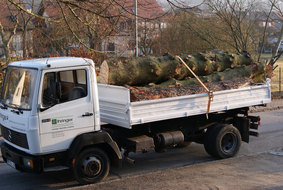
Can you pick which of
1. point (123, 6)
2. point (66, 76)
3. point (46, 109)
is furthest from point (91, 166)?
point (123, 6)

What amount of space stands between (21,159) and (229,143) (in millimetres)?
4537

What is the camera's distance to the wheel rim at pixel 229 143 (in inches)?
325

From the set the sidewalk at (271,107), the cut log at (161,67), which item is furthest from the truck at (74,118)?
the sidewalk at (271,107)

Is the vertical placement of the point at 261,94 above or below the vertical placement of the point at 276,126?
above

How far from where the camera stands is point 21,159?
621 centimetres

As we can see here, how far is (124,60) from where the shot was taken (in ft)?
26.8

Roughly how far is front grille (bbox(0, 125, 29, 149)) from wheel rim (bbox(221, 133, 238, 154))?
4289 mm

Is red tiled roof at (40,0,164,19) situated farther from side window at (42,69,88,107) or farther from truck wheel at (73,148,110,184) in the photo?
truck wheel at (73,148,110,184)

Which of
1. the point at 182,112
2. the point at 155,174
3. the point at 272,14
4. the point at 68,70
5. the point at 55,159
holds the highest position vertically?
the point at 272,14

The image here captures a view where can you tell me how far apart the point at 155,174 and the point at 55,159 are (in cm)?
200

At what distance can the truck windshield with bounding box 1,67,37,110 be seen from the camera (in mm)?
6145

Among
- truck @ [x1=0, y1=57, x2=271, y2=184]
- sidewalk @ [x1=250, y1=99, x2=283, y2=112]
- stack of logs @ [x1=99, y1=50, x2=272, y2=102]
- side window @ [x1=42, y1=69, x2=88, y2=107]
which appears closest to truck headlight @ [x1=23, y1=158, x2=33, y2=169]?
truck @ [x1=0, y1=57, x2=271, y2=184]

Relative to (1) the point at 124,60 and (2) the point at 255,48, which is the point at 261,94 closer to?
(1) the point at 124,60

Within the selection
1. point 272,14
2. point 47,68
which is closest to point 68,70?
point 47,68
